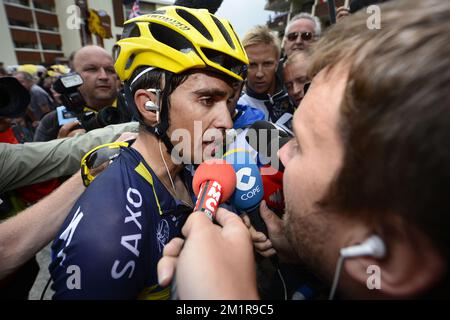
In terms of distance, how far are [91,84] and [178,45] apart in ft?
9.45

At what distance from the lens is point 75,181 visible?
1.83 m

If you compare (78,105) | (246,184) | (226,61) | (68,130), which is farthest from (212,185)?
(68,130)

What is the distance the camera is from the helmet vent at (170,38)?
1699 millimetres

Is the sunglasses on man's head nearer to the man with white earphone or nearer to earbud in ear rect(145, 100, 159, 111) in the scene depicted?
earbud in ear rect(145, 100, 159, 111)

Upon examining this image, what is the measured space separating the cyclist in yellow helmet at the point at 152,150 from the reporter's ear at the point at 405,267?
106 centimetres

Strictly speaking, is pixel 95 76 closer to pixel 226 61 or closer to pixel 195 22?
pixel 195 22

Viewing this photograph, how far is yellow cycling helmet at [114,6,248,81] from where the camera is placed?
5.53 ft

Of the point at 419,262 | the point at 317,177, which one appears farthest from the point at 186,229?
the point at 419,262

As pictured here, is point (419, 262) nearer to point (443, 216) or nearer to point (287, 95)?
point (443, 216)

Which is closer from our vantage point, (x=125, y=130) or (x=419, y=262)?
(x=419, y=262)

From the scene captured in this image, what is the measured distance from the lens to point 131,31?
1.85 m

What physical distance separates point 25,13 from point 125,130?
160ft

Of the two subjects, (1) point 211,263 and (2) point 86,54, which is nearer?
(1) point 211,263

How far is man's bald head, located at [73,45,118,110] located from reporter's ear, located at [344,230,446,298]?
165 inches
